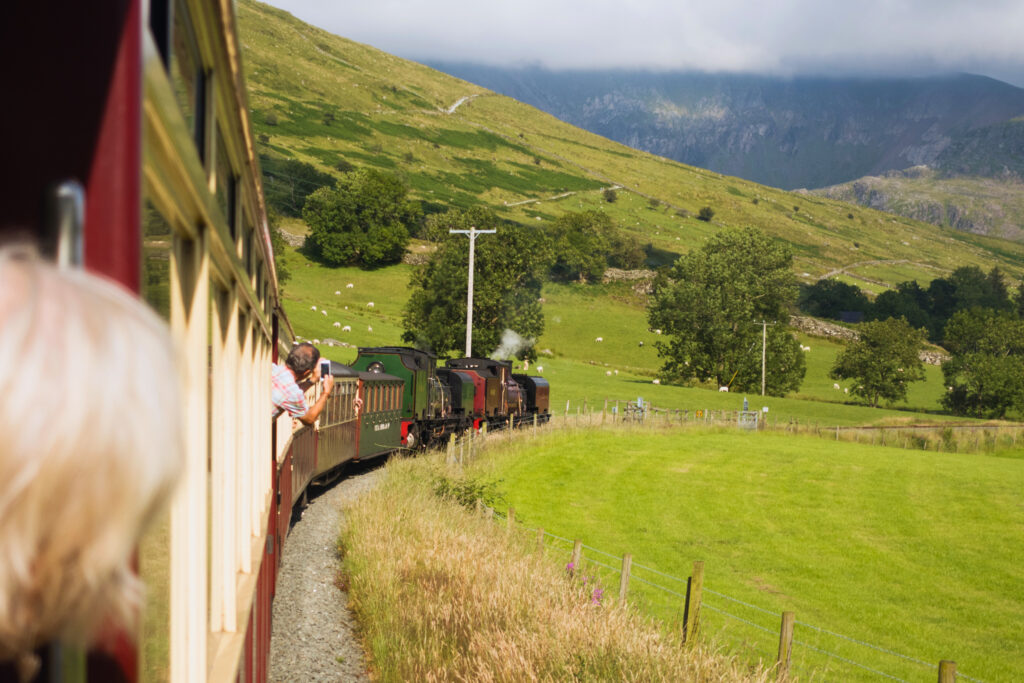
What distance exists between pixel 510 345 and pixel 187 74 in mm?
64162

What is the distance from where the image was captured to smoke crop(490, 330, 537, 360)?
66.0 m

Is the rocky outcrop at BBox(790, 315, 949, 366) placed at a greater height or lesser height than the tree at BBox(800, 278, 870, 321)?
lesser

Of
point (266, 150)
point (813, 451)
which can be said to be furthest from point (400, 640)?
point (266, 150)

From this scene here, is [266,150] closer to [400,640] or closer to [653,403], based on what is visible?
[653,403]

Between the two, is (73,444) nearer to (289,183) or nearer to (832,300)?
(289,183)

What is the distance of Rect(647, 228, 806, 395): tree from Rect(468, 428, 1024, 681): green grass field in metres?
38.7

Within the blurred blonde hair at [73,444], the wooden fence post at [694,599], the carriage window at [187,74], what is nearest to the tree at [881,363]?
the wooden fence post at [694,599]

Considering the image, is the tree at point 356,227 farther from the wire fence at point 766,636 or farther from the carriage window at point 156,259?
the carriage window at point 156,259

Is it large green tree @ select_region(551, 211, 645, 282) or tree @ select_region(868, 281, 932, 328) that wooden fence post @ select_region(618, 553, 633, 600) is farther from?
tree @ select_region(868, 281, 932, 328)

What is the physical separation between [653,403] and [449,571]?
55.2m

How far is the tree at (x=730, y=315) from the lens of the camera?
3248 inches

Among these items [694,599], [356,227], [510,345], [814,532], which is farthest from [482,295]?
[694,599]

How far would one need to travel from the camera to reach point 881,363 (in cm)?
8456

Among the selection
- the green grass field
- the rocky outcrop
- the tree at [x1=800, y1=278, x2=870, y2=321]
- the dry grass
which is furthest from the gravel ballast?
the tree at [x1=800, y1=278, x2=870, y2=321]
